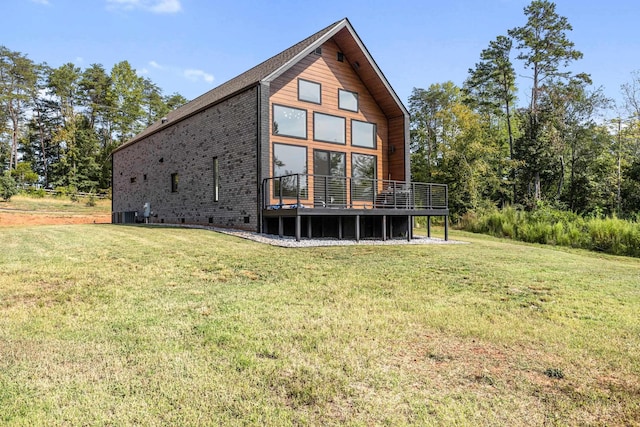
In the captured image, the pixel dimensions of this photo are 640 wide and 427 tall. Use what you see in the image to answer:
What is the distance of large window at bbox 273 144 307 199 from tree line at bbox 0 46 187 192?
Answer: 31641 mm

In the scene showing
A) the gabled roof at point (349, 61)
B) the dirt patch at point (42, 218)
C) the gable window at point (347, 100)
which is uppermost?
the gabled roof at point (349, 61)

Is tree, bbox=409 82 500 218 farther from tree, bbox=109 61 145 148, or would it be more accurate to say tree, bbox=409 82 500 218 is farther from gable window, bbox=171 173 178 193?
tree, bbox=109 61 145 148

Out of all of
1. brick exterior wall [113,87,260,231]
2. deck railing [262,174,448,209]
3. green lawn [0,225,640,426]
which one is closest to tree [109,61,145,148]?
brick exterior wall [113,87,260,231]

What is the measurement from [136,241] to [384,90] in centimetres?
1048

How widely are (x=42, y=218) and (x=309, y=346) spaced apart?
25607mm

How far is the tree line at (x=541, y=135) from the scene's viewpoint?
25344mm

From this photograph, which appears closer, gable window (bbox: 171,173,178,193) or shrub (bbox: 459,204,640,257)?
shrub (bbox: 459,204,640,257)

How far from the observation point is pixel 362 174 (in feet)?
49.9

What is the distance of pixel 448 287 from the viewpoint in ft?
19.1

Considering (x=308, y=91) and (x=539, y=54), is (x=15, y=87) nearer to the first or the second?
(x=308, y=91)

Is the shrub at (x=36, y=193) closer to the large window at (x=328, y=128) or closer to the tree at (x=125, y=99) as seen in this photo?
the tree at (x=125, y=99)

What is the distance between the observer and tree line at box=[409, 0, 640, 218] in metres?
25.3

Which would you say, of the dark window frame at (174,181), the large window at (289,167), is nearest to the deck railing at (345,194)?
the large window at (289,167)

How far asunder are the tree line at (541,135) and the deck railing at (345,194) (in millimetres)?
9933
